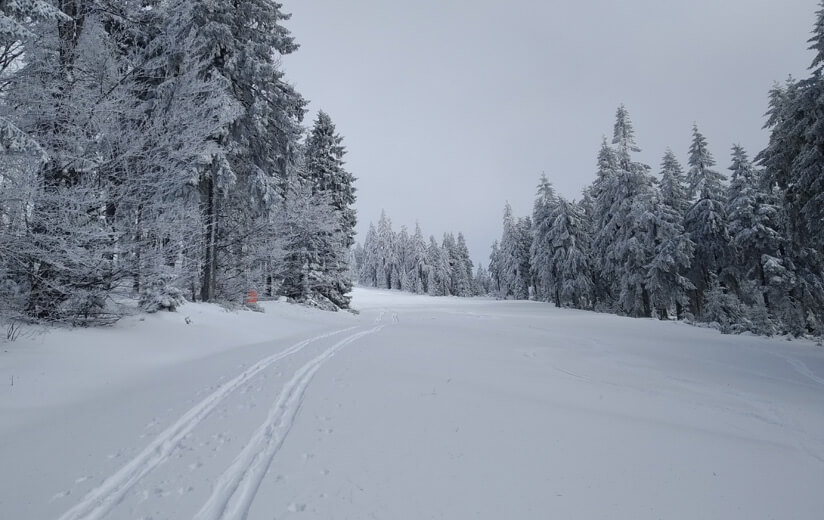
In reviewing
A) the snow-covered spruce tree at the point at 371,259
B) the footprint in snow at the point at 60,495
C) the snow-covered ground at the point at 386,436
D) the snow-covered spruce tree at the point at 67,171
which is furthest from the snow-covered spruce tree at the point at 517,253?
the footprint in snow at the point at 60,495

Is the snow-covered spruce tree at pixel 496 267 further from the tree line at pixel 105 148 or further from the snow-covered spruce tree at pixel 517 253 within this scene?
the tree line at pixel 105 148

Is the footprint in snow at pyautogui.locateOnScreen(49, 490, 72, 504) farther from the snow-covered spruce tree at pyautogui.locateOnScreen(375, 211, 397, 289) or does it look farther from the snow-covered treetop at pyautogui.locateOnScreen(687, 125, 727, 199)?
the snow-covered spruce tree at pyautogui.locateOnScreen(375, 211, 397, 289)

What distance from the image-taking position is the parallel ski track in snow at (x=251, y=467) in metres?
3.25

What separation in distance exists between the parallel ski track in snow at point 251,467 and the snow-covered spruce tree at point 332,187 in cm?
1992

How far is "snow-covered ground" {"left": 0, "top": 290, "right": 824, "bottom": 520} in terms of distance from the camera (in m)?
3.47

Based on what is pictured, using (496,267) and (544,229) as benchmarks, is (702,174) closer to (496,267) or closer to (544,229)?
(544,229)

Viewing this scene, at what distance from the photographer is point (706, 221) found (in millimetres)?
27547

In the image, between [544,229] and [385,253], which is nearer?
[544,229]

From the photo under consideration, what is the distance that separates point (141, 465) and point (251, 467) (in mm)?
1244

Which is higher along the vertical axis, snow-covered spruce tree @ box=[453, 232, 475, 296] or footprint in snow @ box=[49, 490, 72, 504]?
snow-covered spruce tree @ box=[453, 232, 475, 296]

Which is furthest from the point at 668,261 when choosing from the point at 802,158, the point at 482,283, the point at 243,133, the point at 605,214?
the point at 482,283

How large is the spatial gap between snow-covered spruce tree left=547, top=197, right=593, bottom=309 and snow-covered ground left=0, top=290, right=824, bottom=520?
89.2 feet

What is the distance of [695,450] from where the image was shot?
4.77 metres

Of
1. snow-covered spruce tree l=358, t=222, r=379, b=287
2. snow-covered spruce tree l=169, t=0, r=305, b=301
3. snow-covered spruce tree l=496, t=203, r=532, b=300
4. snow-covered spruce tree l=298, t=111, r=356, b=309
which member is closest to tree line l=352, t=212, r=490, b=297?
snow-covered spruce tree l=358, t=222, r=379, b=287
